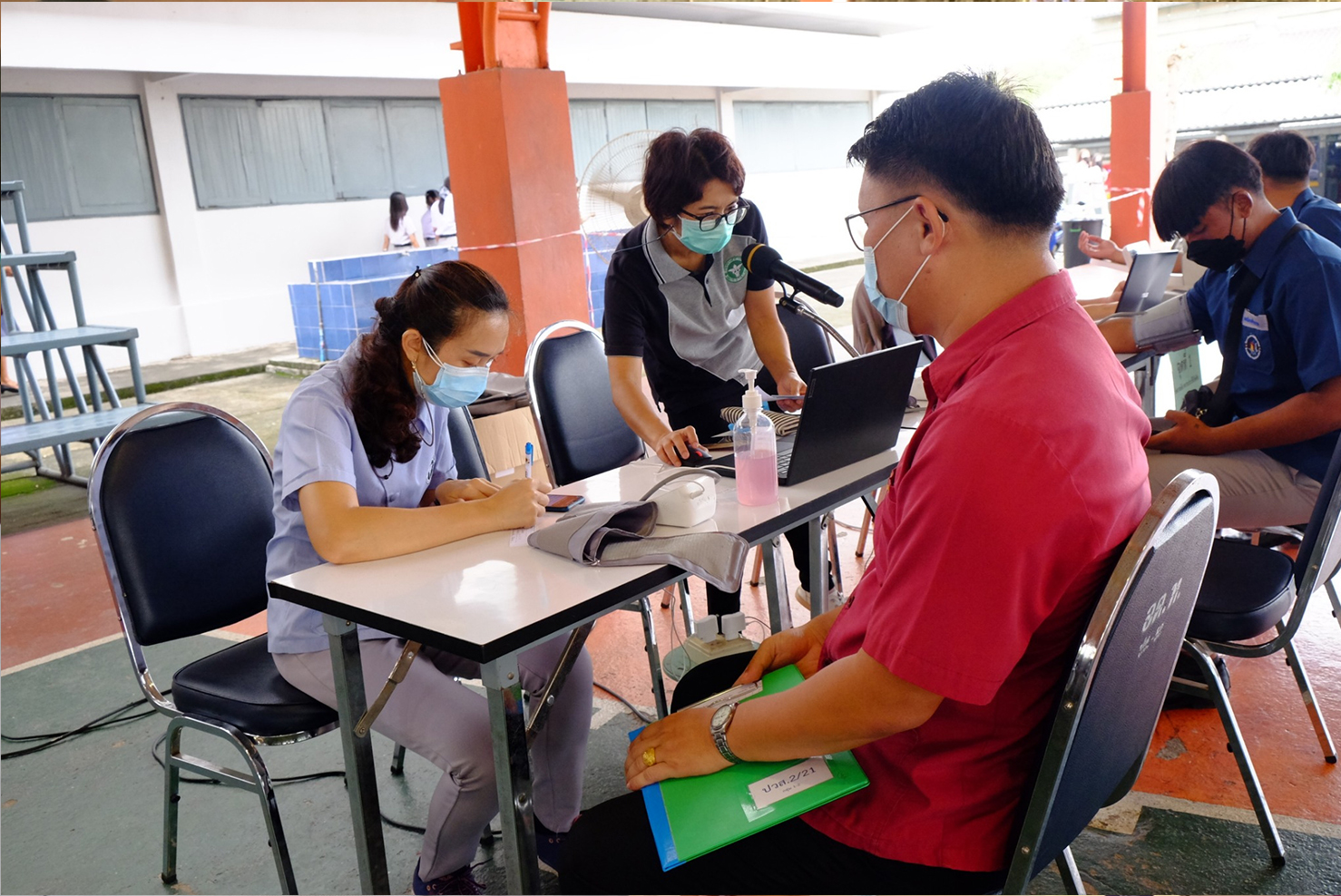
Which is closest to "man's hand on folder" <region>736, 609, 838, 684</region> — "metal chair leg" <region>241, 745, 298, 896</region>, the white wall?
"metal chair leg" <region>241, 745, 298, 896</region>

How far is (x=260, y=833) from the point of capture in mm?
2121

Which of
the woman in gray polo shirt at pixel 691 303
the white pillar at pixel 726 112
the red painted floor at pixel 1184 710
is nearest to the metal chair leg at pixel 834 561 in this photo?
the red painted floor at pixel 1184 710

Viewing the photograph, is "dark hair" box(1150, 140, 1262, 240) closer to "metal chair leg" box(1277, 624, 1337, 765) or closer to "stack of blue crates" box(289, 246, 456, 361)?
"metal chair leg" box(1277, 624, 1337, 765)

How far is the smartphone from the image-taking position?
6.01 feet

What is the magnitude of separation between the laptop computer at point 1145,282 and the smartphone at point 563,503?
95.6 inches

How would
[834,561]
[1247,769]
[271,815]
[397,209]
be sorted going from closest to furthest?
[271,815], [1247,769], [834,561], [397,209]

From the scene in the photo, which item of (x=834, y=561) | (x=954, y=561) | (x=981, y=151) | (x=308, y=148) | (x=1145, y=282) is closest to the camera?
(x=954, y=561)

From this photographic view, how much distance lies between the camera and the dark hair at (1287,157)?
126 inches

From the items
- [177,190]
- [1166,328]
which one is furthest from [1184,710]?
[177,190]

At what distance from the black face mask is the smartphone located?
5.54ft

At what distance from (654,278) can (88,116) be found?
8611 millimetres

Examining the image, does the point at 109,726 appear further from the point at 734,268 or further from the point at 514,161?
the point at 514,161

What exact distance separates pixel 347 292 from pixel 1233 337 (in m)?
6.93

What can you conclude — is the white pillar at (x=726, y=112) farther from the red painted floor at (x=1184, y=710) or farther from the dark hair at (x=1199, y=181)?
the dark hair at (x=1199, y=181)
